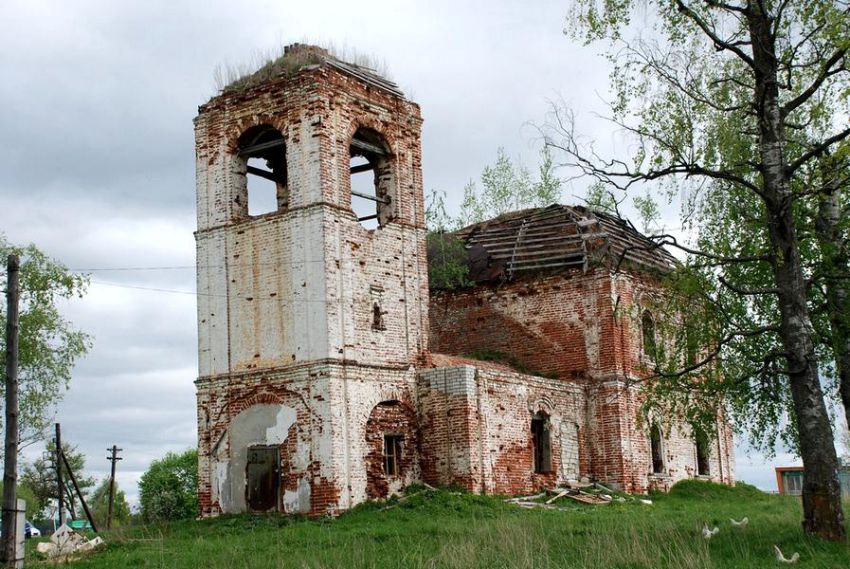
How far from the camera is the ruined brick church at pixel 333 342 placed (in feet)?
66.0

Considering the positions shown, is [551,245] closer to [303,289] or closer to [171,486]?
[303,289]

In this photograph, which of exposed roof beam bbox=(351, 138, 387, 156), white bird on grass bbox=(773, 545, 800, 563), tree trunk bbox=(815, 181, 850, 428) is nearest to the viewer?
white bird on grass bbox=(773, 545, 800, 563)

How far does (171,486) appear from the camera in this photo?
169 ft

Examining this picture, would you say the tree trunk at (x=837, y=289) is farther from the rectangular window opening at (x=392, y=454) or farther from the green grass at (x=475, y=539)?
the rectangular window opening at (x=392, y=454)

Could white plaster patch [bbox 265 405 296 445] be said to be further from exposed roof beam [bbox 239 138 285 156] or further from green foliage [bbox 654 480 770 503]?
green foliage [bbox 654 480 770 503]

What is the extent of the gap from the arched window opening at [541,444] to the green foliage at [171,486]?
88.0 feet

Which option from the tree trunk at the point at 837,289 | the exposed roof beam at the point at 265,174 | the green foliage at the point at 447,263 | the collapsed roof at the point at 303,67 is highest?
the collapsed roof at the point at 303,67

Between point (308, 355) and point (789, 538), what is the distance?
9951 millimetres

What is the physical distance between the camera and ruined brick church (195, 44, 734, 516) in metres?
20.1

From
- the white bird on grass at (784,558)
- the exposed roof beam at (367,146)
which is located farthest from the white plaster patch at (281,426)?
the white bird on grass at (784,558)

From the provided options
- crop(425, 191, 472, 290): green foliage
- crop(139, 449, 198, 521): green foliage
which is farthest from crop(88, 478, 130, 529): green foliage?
crop(425, 191, 472, 290): green foliage

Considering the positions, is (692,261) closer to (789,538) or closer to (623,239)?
(789,538)

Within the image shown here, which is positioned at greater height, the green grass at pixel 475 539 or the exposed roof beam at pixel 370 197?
the exposed roof beam at pixel 370 197

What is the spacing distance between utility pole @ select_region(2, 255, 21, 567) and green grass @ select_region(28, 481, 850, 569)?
1.18 meters
